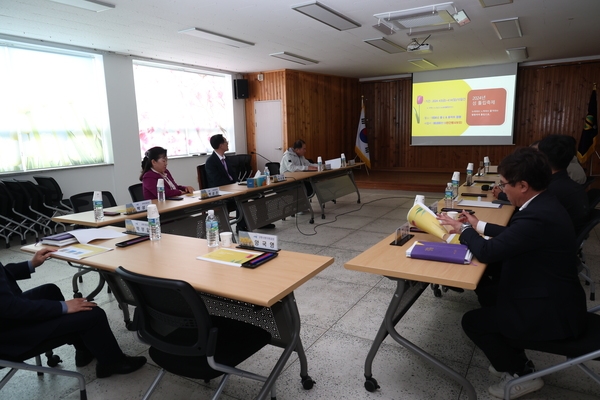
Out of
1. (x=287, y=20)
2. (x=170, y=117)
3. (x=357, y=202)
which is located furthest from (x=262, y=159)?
(x=287, y=20)

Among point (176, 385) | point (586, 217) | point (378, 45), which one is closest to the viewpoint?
point (176, 385)

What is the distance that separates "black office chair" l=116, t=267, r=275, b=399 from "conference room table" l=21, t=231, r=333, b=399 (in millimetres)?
133

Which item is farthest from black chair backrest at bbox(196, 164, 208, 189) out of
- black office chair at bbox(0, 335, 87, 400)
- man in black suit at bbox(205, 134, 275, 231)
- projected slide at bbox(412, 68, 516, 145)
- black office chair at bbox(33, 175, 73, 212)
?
projected slide at bbox(412, 68, 516, 145)

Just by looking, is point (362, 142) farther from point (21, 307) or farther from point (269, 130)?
point (21, 307)

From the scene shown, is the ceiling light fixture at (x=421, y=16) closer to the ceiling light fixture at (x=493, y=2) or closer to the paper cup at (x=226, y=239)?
the ceiling light fixture at (x=493, y=2)

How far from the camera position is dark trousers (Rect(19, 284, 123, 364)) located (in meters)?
1.83

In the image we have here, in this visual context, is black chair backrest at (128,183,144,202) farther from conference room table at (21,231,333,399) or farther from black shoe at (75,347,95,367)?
black shoe at (75,347,95,367)

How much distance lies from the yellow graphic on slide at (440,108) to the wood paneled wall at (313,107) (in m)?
1.80

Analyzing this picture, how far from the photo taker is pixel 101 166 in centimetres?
654

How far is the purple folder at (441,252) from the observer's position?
6.16ft

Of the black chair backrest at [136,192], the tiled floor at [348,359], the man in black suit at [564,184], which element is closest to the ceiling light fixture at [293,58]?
the black chair backrest at [136,192]

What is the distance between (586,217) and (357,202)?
4.61 m

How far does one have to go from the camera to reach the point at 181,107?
805 cm

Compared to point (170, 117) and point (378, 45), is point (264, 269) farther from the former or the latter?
point (170, 117)
